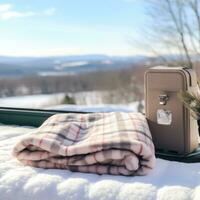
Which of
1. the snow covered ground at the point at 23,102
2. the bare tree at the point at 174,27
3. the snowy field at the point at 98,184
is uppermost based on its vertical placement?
the bare tree at the point at 174,27

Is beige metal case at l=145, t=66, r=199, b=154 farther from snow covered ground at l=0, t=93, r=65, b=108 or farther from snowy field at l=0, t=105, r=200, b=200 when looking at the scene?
snow covered ground at l=0, t=93, r=65, b=108

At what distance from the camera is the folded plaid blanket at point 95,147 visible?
908mm

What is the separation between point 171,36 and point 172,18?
253 mm

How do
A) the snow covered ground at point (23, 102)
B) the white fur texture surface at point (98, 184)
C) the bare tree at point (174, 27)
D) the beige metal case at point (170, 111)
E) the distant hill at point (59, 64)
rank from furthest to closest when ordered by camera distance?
the bare tree at point (174, 27)
the distant hill at point (59, 64)
the snow covered ground at point (23, 102)
the beige metal case at point (170, 111)
the white fur texture surface at point (98, 184)

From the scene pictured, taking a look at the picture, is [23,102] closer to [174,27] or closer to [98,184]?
[98,184]


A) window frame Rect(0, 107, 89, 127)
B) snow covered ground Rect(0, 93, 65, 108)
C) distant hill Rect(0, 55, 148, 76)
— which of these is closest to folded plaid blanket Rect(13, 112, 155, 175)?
window frame Rect(0, 107, 89, 127)

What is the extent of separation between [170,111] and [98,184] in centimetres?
34

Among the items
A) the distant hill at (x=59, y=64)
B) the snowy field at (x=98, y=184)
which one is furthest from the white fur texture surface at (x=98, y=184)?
the distant hill at (x=59, y=64)

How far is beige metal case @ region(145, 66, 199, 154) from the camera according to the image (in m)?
1.05

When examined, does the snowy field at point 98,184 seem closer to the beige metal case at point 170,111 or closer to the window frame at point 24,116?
the beige metal case at point 170,111

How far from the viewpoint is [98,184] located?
861mm

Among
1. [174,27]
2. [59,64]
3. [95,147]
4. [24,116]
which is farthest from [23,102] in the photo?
[174,27]

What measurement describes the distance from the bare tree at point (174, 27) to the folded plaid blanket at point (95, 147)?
3584mm

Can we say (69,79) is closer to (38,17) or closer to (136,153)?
(38,17)
